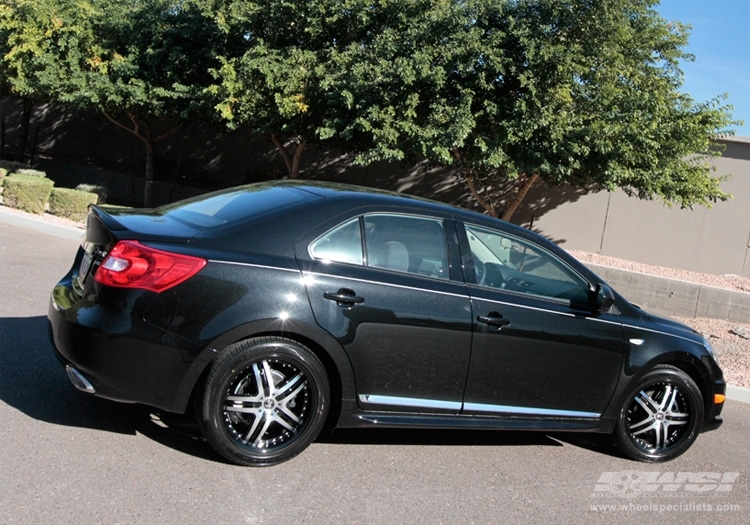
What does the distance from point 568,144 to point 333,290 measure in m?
9.69

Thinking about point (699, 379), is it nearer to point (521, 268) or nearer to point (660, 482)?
point (660, 482)

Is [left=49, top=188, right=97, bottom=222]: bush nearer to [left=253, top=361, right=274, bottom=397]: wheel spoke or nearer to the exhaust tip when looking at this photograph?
the exhaust tip

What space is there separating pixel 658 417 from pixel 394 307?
228 centimetres

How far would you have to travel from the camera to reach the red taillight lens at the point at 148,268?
4.10 metres

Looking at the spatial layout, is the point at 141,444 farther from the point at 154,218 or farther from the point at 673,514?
the point at 673,514

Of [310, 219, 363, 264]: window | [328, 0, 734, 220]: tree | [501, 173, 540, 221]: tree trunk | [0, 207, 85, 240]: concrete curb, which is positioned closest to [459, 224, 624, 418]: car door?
[310, 219, 363, 264]: window

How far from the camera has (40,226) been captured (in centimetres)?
1266

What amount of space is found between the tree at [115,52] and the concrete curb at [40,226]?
5.56m

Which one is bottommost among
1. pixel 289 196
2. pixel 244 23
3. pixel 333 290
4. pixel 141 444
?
pixel 141 444

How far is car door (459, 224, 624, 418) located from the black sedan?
1cm

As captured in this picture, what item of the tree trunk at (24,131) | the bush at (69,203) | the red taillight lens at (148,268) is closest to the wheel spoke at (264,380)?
the red taillight lens at (148,268)

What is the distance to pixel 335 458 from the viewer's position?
4.66 metres

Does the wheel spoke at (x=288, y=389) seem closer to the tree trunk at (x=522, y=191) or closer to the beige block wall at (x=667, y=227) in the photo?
the tree trunk at (x=522, y=191)

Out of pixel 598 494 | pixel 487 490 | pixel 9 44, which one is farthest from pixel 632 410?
pixel 9 44
